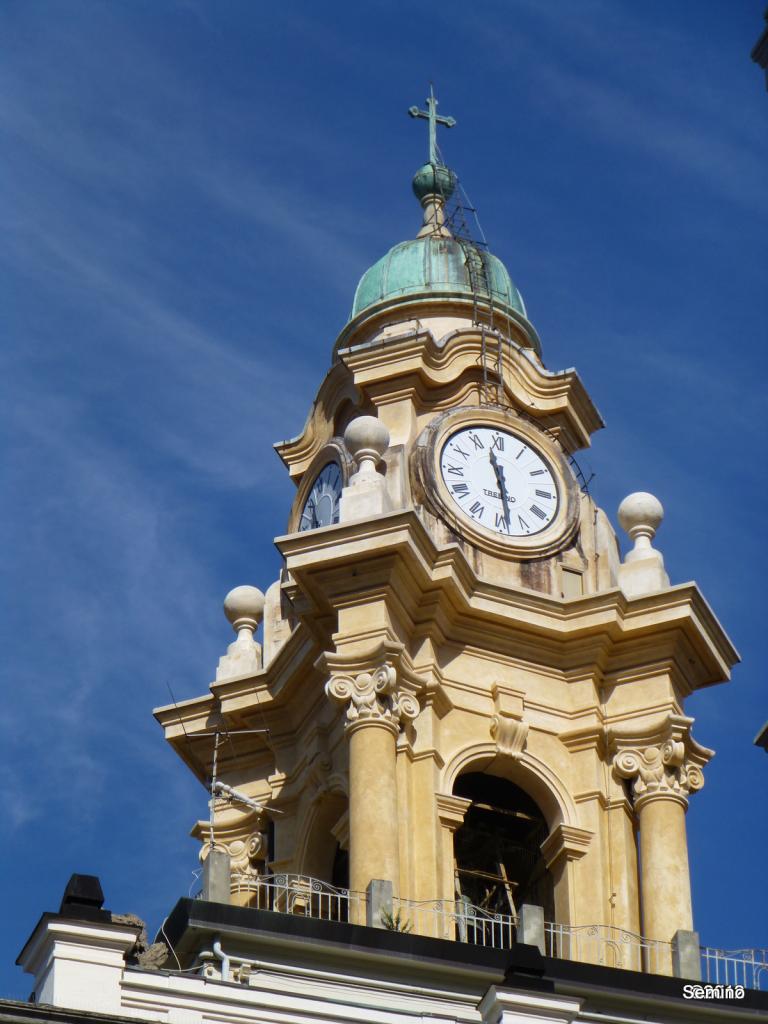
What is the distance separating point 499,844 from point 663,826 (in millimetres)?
3245

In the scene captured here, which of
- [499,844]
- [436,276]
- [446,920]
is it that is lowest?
[446,920]

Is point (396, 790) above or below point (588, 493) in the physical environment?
below

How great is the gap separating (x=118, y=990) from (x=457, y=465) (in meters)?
17.3

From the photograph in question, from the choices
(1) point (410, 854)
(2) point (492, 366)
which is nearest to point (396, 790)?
(1) point (410, 854)

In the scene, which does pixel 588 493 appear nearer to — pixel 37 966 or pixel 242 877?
pixel 242 877

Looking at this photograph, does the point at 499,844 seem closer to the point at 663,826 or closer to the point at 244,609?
the point at 663,826

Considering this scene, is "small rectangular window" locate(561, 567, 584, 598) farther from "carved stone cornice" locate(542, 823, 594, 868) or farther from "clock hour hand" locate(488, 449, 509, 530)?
"carved stone cornice" locate(542, 823, 594, 868)

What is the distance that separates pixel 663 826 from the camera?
5709 centimetres

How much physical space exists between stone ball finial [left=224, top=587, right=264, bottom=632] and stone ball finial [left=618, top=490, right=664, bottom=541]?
6.31m

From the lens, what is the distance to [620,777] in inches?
2290

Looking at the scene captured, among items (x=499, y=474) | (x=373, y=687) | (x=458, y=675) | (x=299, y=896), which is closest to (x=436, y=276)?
(x=499, y=474)

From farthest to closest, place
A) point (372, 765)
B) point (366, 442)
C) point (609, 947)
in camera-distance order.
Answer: point (366, 442)
point (372, 765)
point (609, 947)

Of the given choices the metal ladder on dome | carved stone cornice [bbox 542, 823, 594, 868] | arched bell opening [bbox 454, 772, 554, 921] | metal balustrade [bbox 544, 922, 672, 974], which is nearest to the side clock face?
the metal ladder on dome

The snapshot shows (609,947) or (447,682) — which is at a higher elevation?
(447,682)
